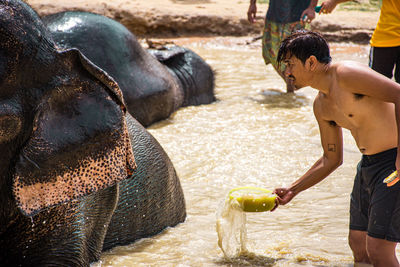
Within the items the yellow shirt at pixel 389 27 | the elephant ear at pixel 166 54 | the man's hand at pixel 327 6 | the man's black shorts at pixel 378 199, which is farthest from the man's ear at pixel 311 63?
the elephant ear at pixel 166 54

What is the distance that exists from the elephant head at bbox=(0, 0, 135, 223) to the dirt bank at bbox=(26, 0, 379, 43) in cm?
909

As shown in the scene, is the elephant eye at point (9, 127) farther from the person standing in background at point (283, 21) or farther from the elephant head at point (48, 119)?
the person standing in background at point (283, 21)

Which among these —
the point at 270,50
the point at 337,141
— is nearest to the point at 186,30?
the point at 270,50

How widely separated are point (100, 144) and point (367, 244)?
126 cm

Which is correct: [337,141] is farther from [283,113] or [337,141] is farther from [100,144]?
[283,113]

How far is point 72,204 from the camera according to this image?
223cm

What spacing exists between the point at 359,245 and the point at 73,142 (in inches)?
58.6

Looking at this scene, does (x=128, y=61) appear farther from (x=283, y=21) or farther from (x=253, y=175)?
(x=283, y=21)

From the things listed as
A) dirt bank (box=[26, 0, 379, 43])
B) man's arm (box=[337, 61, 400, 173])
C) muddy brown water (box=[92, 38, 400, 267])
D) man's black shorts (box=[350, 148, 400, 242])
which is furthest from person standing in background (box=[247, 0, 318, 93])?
man's arm (box=[337, 61, 400, 173])

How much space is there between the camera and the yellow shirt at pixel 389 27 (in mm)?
4113

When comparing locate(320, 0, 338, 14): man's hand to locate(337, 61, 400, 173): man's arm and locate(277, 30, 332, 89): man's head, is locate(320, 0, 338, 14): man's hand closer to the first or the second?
locate(277, 30, 332, 89): man's head

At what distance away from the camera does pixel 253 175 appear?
442 centimetres

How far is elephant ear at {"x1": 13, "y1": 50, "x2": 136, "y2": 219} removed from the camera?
183 cm

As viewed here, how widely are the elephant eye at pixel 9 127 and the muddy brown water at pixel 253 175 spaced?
40.6 inches
